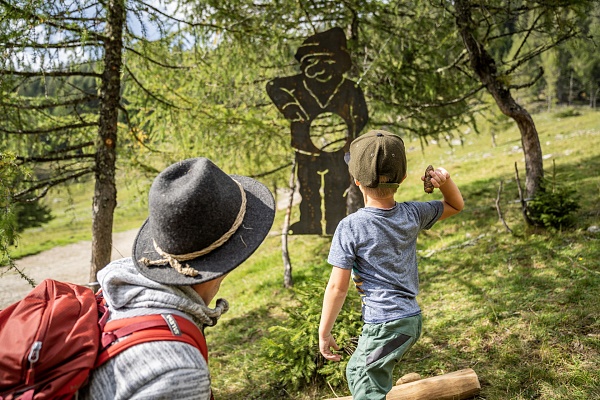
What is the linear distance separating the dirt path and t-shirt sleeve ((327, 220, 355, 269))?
303 inches

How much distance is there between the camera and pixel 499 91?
240 inches

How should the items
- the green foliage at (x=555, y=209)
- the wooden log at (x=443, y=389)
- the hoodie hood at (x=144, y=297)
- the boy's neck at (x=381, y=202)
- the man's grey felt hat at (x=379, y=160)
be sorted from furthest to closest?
the green foliage at (x=555, y=209) < the wooden log at (x=443, y=389) < the boy's neck at (x=381, y=202) < the man's grey felt hat at (x=379, y=160) < the hoodie hood at (x=144, y=297)

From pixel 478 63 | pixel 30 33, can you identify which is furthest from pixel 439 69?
pixel 30 33

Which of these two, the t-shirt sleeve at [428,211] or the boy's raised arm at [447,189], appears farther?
the t-shirt sleeve at [428,211]

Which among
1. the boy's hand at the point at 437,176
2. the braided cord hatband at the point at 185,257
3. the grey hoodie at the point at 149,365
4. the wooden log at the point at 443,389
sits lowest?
the wooden log at the point at 443,389

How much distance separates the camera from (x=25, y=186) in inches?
185

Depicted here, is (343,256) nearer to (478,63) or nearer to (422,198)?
(478,63)

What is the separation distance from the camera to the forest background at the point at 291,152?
3.60 m

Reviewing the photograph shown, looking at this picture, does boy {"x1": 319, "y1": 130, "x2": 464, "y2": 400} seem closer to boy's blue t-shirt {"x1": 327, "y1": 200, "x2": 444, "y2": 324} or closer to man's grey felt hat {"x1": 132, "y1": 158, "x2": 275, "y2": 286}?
boy's blue t-shirt {"x1": 327, "y1": 200, "x2": 444, "y2": 324}

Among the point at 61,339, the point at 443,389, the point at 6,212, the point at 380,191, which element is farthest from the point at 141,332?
the point at 443,389

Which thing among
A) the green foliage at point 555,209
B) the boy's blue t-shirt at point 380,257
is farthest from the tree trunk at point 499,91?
the boy's blue t-shirt at point 380,257

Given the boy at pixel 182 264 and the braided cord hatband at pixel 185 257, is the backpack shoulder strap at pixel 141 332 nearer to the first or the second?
the boy at pixel 182 264

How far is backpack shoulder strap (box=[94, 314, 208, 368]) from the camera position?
1.27m

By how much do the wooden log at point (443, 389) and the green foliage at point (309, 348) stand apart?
1.73 ft
